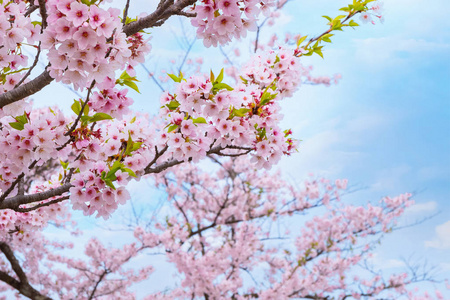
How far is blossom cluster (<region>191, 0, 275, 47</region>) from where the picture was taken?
2109 millimetres

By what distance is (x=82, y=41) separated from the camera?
1864 millimetres

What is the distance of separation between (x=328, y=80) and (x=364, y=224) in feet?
16.6

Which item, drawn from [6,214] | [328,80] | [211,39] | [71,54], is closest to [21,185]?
[6,214]

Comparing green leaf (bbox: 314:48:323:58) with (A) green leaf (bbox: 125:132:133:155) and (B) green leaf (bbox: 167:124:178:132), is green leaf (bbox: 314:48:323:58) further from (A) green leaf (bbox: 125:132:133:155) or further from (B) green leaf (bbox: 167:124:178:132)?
(A) green leaf (bbox: 125:132:133:155)

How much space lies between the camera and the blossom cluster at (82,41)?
A: 1819 mm

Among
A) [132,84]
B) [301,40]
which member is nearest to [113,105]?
[132,84]

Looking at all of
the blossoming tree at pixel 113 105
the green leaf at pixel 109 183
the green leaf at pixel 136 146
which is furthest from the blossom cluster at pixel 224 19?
the green leaf at pixel 109 183

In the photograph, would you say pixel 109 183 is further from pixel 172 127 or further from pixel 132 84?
pixel 132 84

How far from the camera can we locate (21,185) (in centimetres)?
312

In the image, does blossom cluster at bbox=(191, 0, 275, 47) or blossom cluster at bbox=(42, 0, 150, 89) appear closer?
blossom cluster at bbox=(42, 0, 150, 89)

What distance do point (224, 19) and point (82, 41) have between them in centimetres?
83

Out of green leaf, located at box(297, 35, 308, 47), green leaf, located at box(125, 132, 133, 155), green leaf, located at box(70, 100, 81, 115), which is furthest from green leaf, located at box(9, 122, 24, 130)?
green leaf, located at box(297, 35, 308, 47)

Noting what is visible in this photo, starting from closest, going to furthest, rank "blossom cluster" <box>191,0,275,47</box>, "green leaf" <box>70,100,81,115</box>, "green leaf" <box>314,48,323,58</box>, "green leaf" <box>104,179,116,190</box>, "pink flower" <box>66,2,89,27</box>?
"pink flower" <box>66,2,89,27</box> < "blossom cluster" <box>191,0,275,47</box> < "green leaf" <box>104,179,116,190</box> < "green leaf" <box>70,100,81,115</box> < "green leaf" <box>314,48,323,58</box>

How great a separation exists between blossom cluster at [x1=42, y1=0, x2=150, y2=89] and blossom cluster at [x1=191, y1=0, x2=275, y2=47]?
50 centimetres
